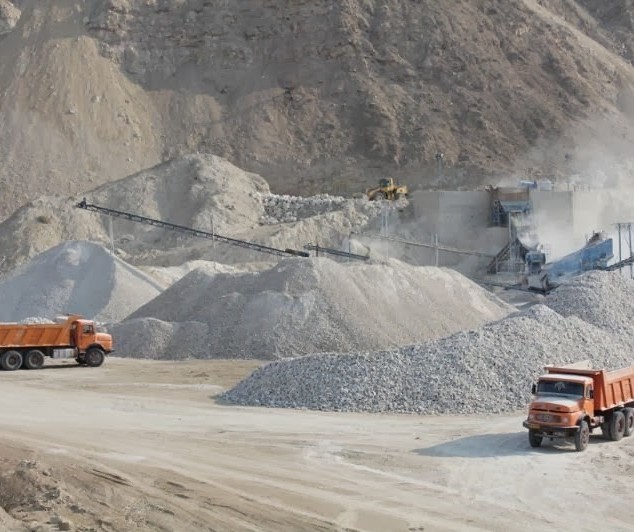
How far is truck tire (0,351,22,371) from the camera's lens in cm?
3025

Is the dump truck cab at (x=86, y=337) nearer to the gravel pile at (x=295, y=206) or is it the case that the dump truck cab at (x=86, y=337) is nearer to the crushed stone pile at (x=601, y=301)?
the crushed stone pile at (x=601, y=301)

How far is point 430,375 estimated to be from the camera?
76.0ft

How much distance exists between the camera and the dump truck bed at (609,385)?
62.6 ft

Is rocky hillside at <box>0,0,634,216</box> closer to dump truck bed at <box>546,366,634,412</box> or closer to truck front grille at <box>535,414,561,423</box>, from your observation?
dump truck bed at <box>546,366,634,412</box>

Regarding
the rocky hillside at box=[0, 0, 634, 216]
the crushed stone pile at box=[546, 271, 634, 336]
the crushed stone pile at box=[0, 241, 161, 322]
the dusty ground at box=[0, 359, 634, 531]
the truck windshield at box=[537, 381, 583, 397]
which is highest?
A: the rocky hillside at box=[0, 0, 634, 216]

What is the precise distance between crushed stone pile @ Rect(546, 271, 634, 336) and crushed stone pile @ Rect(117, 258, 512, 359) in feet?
13.6

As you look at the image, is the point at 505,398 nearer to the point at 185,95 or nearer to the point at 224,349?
the point at 224,349

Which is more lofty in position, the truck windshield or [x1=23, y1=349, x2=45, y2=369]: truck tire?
[x1=23, y1=349, x2=45, y2=369]: truck tire

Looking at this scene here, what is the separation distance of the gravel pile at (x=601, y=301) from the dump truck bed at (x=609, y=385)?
26.4ft

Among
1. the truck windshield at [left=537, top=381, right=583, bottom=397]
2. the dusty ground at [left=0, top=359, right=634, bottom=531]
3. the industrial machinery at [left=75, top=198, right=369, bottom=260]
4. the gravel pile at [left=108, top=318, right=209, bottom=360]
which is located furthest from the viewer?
the industrial machinery at [left=75, top=198, right=369, bottom=260]

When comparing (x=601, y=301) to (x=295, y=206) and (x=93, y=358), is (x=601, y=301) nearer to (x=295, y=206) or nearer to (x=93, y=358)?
(x=93, y=358)

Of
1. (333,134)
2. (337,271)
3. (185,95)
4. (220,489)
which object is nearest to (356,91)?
(333,134)

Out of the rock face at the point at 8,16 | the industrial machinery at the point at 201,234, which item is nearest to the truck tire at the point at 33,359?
the industrial machinery at the point at 201,234

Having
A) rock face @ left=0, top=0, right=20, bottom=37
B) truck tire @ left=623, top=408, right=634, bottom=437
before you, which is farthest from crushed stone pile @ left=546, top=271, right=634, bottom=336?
rock face @ left=0, top=0, right=20, bottom=37
